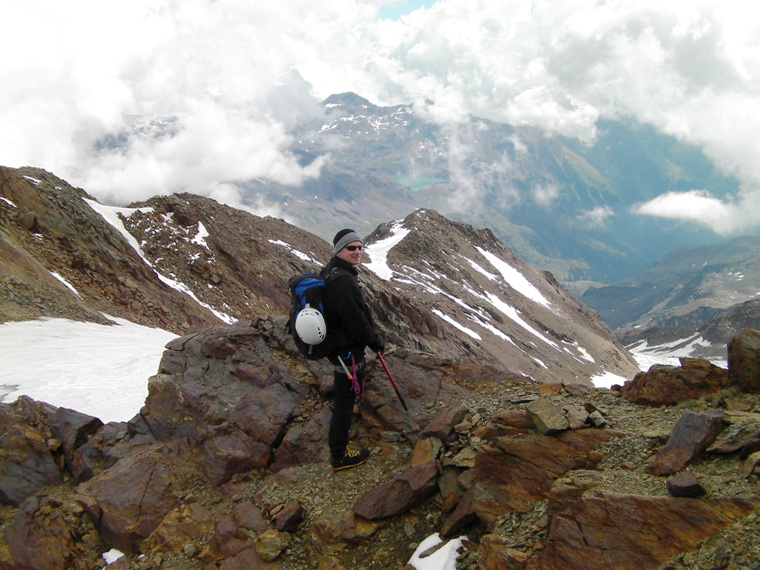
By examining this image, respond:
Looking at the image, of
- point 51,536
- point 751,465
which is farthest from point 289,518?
point 751,465

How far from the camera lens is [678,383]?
8.15 metres

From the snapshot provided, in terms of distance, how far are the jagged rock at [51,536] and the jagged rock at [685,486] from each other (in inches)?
363

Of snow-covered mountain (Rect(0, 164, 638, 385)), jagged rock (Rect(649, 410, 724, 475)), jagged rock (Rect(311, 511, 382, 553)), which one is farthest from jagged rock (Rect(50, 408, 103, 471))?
jagged rock (Rect(649, 410, 724, 475))

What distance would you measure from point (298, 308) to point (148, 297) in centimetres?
2302

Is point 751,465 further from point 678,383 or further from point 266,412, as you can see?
point 266,412

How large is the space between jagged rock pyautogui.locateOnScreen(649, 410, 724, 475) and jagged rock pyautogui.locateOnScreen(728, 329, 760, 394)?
183 centimetres

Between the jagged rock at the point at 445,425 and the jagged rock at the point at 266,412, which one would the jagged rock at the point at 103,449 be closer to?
the jagged rock at the point at 266,412

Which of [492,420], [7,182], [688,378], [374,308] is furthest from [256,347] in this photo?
[374,308]

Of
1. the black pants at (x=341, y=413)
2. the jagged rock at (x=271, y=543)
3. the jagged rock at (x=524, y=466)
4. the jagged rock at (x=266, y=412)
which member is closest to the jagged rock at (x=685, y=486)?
the jagged rock at (x=524, y=466)

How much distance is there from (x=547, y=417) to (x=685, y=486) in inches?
A: 87.9

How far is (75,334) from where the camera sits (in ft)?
58.3

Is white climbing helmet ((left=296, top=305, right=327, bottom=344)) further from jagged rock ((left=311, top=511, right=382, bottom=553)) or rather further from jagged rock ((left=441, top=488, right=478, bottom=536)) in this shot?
jagged rock ((left=441, top=488, right=478, bottom=536))

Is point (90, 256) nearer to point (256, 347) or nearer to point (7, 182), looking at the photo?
point (7, 182)

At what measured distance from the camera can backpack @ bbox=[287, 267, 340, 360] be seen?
798 centimetres
